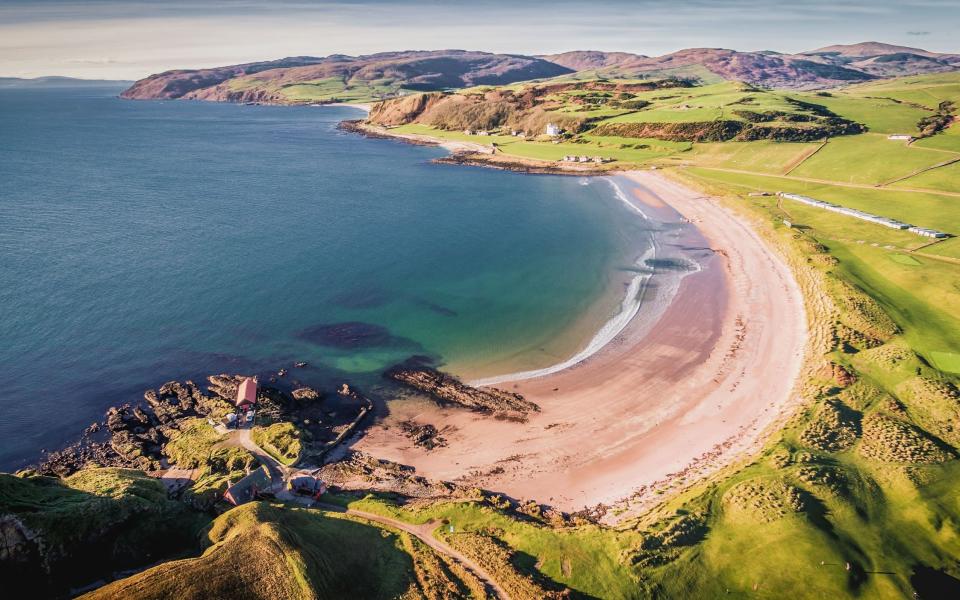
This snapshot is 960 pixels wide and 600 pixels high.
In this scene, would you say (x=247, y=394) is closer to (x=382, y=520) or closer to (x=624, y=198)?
(x=382, y=520)

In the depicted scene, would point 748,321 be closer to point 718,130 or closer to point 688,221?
point 688,221

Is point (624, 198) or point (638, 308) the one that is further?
point (624, 198)

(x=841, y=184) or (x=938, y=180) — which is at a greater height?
(x=938, y=180)

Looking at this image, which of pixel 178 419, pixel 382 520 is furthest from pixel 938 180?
pixel 178 419

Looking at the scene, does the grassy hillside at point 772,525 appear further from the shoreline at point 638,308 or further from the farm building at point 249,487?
the shoreline at point 638,308

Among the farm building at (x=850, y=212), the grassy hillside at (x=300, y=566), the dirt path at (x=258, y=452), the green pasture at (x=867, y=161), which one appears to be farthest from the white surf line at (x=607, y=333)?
the green pasture at (x=867, y=161)

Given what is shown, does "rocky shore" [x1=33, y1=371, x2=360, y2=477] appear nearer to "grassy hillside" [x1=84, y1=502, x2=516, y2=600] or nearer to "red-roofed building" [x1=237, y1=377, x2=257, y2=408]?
"red-roofed building" [x1=237, y1=377, x2=257, y2=408]

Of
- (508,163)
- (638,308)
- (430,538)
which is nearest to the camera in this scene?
(430,538)
